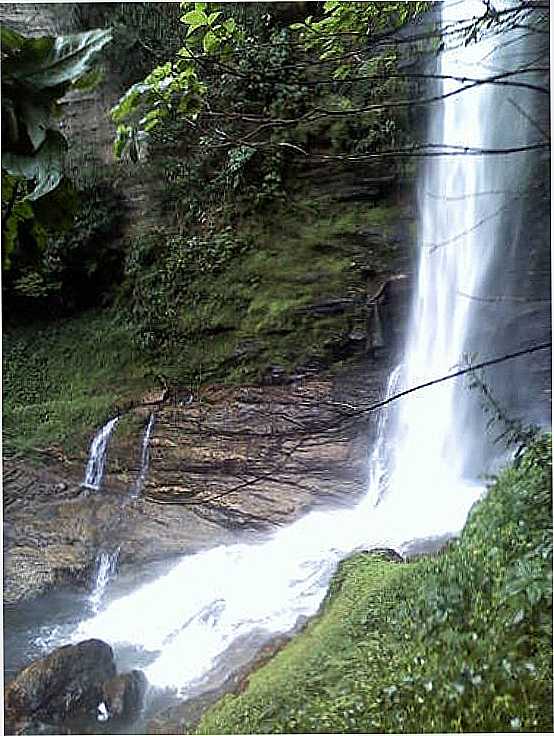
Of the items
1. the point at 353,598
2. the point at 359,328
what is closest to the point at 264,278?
the point at 359,328

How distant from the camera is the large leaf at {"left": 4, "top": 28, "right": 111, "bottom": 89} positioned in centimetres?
71

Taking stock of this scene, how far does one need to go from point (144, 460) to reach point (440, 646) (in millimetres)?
585

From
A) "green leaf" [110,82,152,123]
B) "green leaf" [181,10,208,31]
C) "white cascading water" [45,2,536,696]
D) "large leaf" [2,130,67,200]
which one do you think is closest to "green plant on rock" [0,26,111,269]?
"large leaf" [2,130,67,200]

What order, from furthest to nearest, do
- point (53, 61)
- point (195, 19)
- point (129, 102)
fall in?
point (195, 19), point (129, 102), point (53, 61)

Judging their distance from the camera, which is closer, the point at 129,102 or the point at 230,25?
the point at 129,102

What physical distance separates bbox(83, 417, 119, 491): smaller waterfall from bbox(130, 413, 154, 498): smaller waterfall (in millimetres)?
59

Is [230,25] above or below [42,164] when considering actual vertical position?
above

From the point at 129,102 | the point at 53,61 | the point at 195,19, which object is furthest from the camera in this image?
the point at 195,19

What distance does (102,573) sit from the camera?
141 centimetres

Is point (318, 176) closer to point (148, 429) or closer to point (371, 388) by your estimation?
point (371, 388)

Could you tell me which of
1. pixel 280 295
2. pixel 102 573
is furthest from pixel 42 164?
pixel 102 573

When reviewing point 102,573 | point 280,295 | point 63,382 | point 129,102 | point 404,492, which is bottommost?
point 102,573

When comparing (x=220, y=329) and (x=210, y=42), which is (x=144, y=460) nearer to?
(x=220, y=329)

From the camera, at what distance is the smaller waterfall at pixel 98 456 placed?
143 cm
